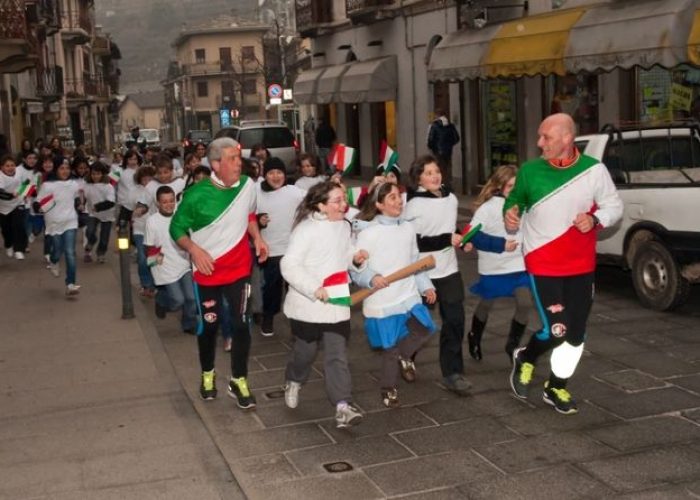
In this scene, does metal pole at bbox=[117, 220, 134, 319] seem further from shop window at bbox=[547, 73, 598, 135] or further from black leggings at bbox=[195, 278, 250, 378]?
shop window at bbox=[547, 73, 598, 135]

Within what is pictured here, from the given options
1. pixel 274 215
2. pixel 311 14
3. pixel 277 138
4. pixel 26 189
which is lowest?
pixel 274 215

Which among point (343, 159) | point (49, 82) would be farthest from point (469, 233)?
point (49, 82)

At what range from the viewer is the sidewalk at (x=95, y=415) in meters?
5.76

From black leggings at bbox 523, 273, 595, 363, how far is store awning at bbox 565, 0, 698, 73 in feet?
28.6

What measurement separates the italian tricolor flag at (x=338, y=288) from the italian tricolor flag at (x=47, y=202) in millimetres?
7018

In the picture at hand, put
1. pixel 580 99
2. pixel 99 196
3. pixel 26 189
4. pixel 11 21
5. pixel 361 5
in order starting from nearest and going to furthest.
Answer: pixel 99 196 < pixel 26 189 < pixel 580 99 < pixel 11 21 < pixel 361 5

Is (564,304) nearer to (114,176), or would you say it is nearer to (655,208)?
(655,208)

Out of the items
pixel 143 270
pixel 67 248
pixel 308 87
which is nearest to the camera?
pixel 143 270

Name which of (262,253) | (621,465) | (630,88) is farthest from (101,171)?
(621,465)

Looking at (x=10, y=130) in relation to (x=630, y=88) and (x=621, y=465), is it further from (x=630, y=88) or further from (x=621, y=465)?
(x=621, y=465)

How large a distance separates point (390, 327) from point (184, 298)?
3607mm

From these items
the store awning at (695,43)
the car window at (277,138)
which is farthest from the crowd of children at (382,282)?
the car window at (277,138)

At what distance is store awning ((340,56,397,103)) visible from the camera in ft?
92.3

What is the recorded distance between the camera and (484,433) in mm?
6258
